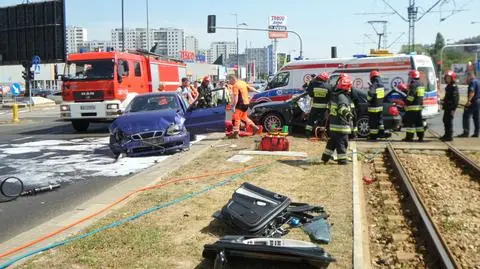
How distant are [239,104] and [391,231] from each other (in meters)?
8.00

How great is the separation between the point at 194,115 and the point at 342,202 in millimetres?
7361

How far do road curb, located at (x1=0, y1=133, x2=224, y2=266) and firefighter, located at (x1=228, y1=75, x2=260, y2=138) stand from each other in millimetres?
1927

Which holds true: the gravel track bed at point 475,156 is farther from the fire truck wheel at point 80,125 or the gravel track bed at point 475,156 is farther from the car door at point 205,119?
the fire truck wheel at point 80,125

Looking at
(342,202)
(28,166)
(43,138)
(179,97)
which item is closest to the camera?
(342,202)

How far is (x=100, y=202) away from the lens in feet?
24.3

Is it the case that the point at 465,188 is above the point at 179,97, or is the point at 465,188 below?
below

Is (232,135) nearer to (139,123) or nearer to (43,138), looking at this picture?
(139,123)

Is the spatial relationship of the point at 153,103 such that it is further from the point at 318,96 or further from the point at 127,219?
the point at 127,219

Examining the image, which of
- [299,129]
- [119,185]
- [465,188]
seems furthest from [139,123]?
[465,188]

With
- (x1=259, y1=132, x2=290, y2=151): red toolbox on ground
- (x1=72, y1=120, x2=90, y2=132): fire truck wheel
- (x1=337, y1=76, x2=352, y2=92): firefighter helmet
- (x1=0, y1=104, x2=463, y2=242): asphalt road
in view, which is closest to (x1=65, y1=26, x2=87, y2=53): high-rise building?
(x1=72, y1=120, x2=90, y2=132): fire truck wheel

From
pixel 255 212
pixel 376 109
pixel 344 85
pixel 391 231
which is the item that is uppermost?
pixel 344 85

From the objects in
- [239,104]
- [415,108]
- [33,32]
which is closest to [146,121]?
[239,104]

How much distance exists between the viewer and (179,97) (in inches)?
545

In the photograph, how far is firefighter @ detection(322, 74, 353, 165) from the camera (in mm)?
9773
